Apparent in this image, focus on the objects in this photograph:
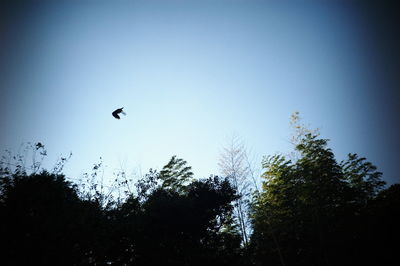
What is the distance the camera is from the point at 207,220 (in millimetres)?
16234

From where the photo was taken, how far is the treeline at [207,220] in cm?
933

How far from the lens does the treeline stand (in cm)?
933

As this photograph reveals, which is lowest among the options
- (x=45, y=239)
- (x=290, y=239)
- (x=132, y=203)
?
(x=290, y=239)

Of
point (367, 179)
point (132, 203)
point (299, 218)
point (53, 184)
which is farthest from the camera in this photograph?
point (367, 179)

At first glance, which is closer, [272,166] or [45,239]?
[45,239]

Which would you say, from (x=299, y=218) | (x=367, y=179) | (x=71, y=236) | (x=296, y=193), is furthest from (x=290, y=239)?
(x=71, y=236)

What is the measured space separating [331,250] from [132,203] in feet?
62.4

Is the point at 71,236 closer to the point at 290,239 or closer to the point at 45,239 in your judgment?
the point at 45,239

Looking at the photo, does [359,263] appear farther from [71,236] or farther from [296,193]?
[71,236]

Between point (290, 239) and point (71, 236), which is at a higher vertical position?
point (71, 236)

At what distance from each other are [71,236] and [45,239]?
3.37 feet

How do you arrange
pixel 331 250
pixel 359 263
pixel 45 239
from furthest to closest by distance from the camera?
pixel 331 250
pixel 359 263
pixel 45 239

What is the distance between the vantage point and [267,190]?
21656mm

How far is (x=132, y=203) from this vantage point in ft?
47.9
